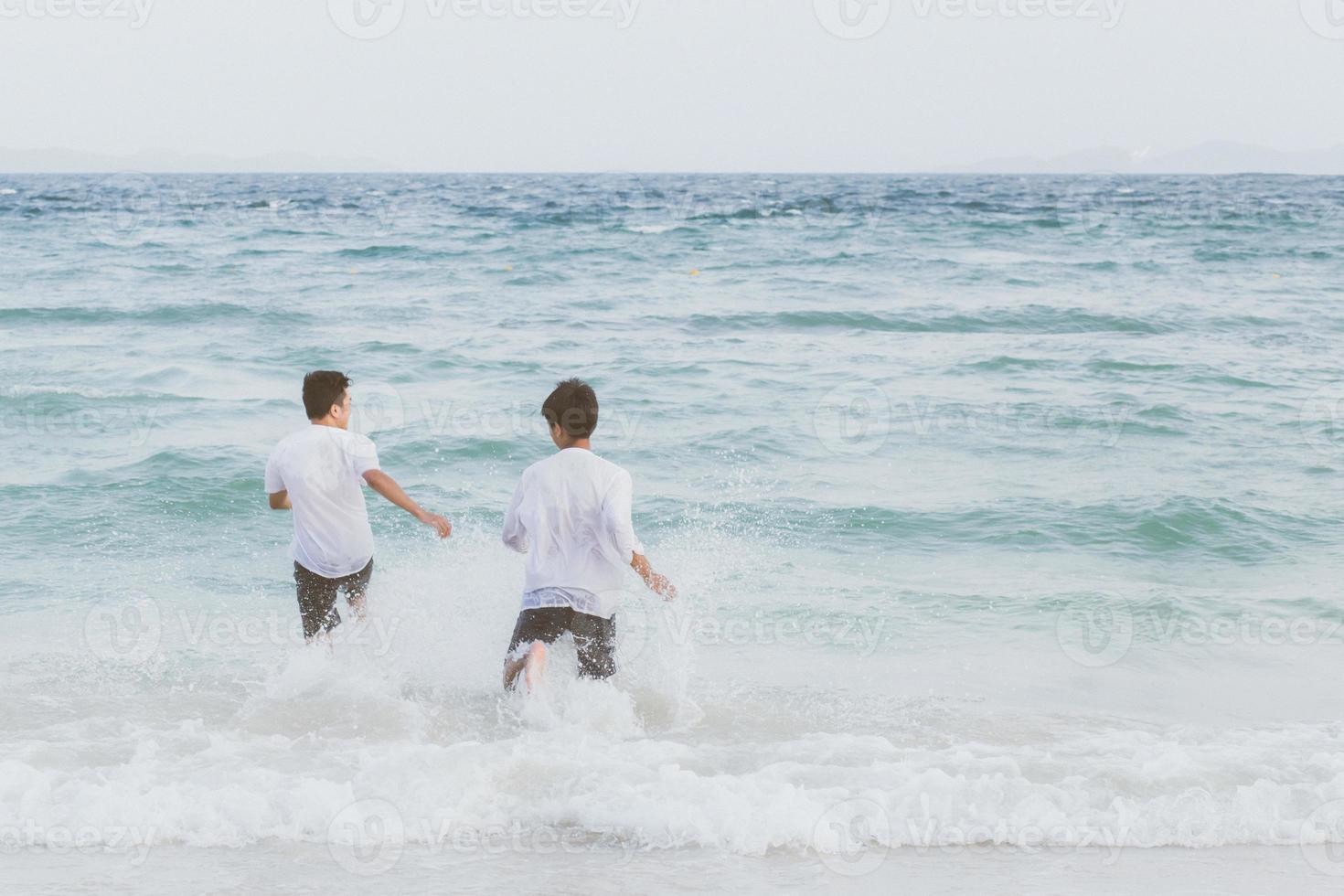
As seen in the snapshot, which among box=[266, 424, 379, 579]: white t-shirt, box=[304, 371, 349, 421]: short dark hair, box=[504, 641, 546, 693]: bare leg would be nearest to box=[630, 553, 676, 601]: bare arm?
box=[504, 641, 546, 693]: bare leg

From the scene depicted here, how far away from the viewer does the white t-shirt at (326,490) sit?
502cm

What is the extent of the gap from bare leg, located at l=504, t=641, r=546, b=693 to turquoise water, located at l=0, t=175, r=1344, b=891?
18 centimetres

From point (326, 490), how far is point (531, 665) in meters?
1.14

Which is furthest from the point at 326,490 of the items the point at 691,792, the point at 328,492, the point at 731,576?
the point at 731,576

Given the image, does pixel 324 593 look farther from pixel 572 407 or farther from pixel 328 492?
pixel 572 407

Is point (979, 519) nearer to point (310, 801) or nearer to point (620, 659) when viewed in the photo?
point (620, 659)

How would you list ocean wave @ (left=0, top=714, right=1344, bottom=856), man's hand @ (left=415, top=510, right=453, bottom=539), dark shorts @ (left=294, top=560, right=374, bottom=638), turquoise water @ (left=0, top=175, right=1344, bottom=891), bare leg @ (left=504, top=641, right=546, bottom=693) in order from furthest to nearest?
dark shorts @ (left=294, top=560, right=374, bottom=638) → man's hand @ (left=415, top=510, right=453, bottom=539) → bare leg @ (left=504, top=641, right=546, bottom=693) → turquoise water @ (left=0, top=175, right=1344, bottom=891) → ocean wave @ (left=0, top=714, right=1344, bottom=856)

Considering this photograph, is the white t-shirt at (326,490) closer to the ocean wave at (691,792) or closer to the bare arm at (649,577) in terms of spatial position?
the ocean wave at (691,792)

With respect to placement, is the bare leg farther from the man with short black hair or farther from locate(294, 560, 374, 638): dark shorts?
locate(294, 560, 374, 638): dark shorts

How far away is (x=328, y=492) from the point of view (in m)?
5.06

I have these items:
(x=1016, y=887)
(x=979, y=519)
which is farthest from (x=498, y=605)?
(x=979, y=519)

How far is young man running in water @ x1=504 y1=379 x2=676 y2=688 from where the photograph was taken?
466 cm

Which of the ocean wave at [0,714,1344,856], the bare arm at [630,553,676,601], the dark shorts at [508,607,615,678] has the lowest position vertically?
the ocean wave at [0,714,1344,856]

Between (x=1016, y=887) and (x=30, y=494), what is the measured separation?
308 inches
